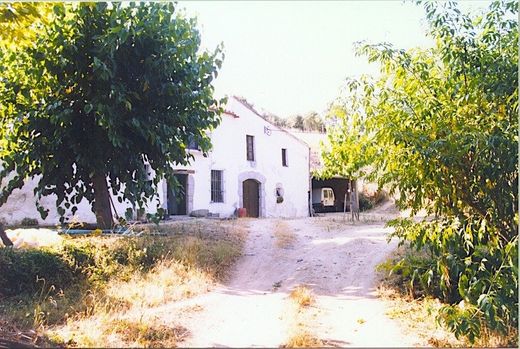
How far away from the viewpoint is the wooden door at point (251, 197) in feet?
41.1

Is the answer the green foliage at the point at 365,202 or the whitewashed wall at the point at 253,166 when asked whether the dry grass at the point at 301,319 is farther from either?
the whitewashed wall at the point at 253,166

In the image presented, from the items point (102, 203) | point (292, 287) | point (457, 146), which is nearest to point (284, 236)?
point (292, 287)

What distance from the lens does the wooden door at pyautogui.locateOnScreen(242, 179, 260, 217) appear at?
1254cm

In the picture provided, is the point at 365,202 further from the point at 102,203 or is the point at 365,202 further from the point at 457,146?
the point at 457,146

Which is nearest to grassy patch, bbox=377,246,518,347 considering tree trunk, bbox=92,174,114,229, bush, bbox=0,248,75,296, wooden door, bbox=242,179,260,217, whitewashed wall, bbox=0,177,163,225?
bush, bbox=0,248,75,296

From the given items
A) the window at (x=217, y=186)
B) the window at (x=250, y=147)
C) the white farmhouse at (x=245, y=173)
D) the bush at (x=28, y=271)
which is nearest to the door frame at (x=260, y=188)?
the white farmhouse at (x=245, y=173)

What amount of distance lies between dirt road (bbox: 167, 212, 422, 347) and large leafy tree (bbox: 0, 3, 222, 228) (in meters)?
1.88

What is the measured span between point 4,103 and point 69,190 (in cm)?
139

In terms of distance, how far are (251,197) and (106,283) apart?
831 centimetres

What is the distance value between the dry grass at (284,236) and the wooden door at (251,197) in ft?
14.2

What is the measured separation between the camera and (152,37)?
537cm

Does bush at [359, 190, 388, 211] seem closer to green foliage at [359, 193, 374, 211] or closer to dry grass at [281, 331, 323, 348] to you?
green foliage at [359, 193, 374, 211]

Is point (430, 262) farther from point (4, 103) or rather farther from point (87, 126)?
point (4, 103)

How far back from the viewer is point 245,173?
40.3 feet
